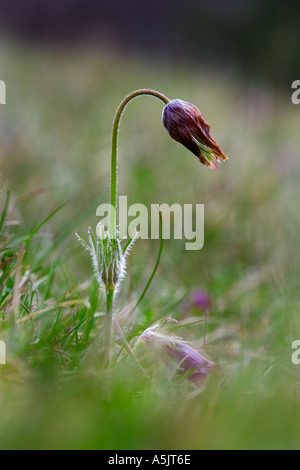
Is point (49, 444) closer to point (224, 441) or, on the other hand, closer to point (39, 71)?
point (224, 441)

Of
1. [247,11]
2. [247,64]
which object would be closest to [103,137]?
[247,64]

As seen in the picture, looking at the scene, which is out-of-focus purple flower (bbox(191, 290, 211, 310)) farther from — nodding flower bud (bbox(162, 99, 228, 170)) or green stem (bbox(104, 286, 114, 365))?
nodding flower bud (bbox(162, 99, 228, 170))

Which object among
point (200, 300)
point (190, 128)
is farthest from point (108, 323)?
point (200, 300)

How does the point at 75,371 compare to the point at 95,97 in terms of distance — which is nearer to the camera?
the point at 75,371

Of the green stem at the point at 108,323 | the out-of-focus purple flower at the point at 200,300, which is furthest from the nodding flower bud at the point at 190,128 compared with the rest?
the out-of-focus purple flower at the point at 200,300

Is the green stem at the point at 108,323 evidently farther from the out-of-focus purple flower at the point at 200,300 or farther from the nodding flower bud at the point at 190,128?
the out-of-focus purple flower at the point at 200,300

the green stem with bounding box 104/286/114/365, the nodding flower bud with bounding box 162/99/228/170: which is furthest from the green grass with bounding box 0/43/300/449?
the nodding flower bud with bounding box 162/99/228/170
